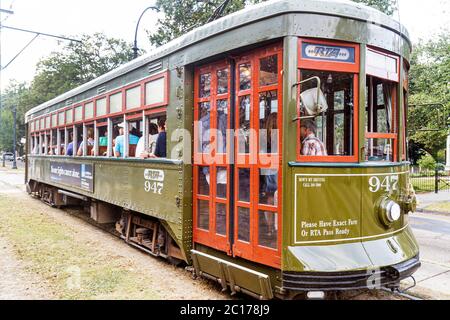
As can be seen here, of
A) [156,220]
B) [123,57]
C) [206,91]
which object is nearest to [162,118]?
[206,91]

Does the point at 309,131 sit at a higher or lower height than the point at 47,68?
lower

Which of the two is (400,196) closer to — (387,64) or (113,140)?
(387,64)

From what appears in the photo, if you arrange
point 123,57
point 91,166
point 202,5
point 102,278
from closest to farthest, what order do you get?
point 102,278 < point 91,166 < point 202,5 < point 123,57

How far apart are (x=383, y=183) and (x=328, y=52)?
149cm

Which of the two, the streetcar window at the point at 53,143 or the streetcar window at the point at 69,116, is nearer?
the streetcar window at the point at 69,116

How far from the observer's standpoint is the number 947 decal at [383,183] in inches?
165

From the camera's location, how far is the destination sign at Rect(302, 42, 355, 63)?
3.96 meters

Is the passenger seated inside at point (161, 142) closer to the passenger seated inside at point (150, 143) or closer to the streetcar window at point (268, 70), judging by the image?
the passenger seated inside at point (150, 143)

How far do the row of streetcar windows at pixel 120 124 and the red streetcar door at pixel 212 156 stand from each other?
743mm

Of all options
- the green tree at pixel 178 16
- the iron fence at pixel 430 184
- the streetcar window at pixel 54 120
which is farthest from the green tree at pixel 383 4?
the streetcar window at pixel 54 120

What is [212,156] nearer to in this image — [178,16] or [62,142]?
[62,142]

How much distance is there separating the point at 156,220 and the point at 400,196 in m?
3.45

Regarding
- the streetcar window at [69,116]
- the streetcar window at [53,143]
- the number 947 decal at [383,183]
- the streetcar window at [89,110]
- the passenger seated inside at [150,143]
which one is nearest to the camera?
the number 947 decal at [383,183]

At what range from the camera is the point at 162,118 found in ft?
18.8
